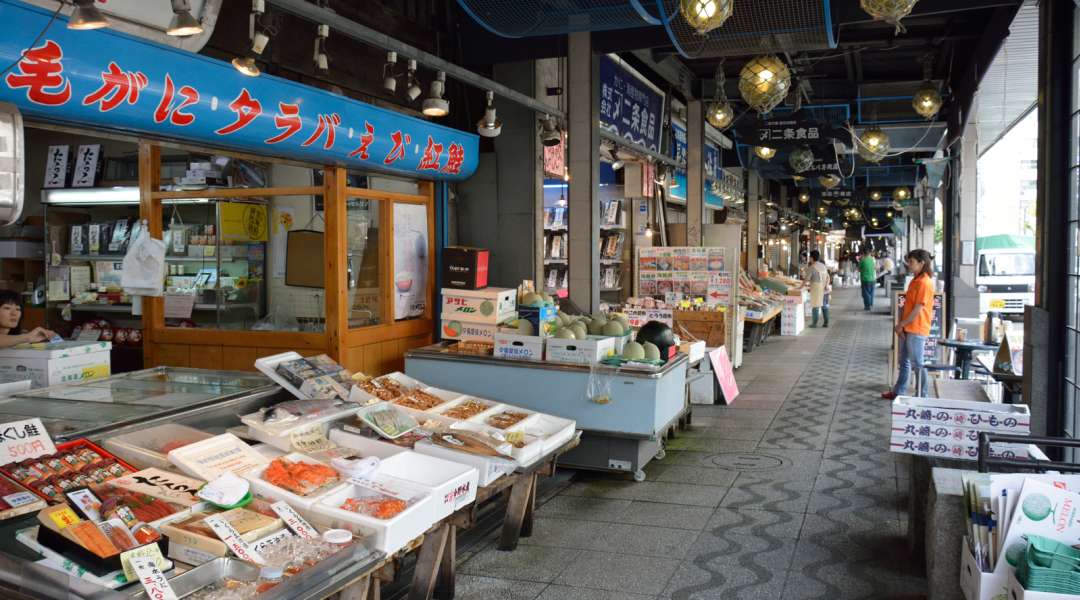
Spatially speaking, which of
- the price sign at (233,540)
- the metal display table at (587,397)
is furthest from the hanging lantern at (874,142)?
the price sign at (233,540)

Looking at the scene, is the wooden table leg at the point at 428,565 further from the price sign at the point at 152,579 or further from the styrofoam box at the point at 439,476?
the price sign at the point at 152,579

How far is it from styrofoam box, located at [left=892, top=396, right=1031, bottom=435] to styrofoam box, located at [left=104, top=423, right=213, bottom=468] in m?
3.83

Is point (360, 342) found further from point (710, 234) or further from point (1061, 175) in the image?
point (710, 234)

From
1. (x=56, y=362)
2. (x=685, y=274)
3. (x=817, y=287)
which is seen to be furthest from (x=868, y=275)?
(x=56, y=362)

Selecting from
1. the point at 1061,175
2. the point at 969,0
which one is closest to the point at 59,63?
the point at 1061,175

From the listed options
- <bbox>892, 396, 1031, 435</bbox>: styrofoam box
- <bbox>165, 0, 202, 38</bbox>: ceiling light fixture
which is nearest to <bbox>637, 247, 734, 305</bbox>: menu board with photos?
<bbox>892, 396, 1031, 435</bbox>: styrofoam box

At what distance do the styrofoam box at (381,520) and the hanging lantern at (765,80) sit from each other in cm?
484

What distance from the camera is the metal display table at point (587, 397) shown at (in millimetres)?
6371

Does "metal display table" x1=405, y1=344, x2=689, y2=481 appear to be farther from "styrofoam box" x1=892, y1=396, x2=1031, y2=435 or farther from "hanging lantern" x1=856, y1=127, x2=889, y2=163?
"hanging lantern" x1=856, y1=127, x2=889, y2=163

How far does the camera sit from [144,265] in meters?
7.05

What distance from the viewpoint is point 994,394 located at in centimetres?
932

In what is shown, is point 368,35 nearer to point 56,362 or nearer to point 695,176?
point 56,362

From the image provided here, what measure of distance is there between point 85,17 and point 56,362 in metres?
2.34

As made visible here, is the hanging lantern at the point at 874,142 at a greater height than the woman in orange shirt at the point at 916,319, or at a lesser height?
greater
